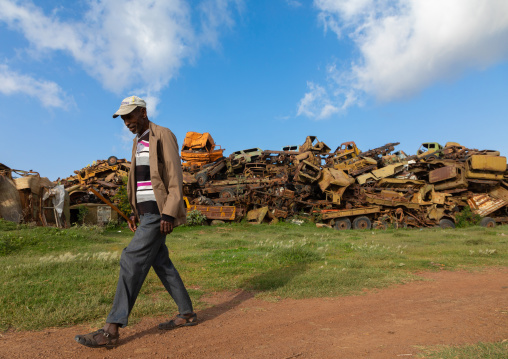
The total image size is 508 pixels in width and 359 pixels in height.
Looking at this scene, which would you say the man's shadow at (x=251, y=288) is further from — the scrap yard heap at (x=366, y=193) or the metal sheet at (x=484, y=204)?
the metal sheet at (x=484, y=204)

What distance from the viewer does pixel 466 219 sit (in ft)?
63.4

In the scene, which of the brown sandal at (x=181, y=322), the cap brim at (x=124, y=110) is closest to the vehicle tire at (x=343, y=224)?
the brown sandal at (x=181, y=322)

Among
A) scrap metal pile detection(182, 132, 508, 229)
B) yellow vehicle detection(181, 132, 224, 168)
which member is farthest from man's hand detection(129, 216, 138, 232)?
yellow vehicle detection(181, 132, 224, 168)

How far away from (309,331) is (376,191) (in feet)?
62.4

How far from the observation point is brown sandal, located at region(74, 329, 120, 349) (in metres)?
2.79

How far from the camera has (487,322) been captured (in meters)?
3.37

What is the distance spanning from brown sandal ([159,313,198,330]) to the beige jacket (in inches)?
Result: 38.5

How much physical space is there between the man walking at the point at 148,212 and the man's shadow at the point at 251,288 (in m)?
0.25

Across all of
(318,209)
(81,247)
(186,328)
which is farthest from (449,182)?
(186,328)

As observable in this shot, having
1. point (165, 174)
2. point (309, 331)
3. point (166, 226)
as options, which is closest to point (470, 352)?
point (309, 331)

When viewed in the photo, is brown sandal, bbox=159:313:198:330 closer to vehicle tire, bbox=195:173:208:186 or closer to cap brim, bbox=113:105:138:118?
cap brim, bbox=113:105:138:118

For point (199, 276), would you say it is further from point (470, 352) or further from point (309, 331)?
point (470, 352)

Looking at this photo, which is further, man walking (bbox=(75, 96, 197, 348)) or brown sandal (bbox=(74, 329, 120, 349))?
man walking (bbox=(75, 96, 197, 348))

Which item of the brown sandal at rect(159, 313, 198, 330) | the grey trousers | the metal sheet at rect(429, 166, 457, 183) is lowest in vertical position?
the brown sandal at rect(159, 313, 198, 330)
